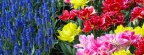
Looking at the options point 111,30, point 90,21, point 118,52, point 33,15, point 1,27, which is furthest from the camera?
point 33,15

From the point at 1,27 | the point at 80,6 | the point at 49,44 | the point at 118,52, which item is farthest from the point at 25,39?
the point at 118,52

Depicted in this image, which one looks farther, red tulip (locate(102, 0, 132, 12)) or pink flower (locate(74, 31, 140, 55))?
red tulip (locate(102, 0, 132, 12))

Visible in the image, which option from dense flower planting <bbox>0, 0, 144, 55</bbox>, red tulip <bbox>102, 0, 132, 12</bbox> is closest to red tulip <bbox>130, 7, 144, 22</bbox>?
Answer: dense flower planting <bbox>0, 0, 144, 55</bbox>

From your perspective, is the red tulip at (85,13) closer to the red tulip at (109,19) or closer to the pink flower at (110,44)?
the red tulip at (109,19)

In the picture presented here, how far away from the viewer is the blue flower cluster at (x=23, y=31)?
2921 mm

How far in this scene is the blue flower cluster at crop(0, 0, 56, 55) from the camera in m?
2.92

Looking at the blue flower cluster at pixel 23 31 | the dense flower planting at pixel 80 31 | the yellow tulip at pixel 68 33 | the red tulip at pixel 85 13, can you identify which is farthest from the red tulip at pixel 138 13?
the blue flower cluster at pixel 23 31

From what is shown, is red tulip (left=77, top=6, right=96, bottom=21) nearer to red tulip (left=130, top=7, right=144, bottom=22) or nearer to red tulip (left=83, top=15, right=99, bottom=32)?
red tulip (left=83, top=15, right=99, bottom=32)

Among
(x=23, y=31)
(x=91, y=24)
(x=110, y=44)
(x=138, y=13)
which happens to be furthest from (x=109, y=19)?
(x=23, y=31)

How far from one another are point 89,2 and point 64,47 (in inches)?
31.1

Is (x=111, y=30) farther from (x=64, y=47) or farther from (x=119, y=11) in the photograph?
(x=64, y=47)

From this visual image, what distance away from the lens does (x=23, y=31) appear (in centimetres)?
305

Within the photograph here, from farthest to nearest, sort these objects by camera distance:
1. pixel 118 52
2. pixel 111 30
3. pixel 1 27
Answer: pixel 1 27, pixel 111 30, pixel 118 52

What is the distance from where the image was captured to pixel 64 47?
303cm
